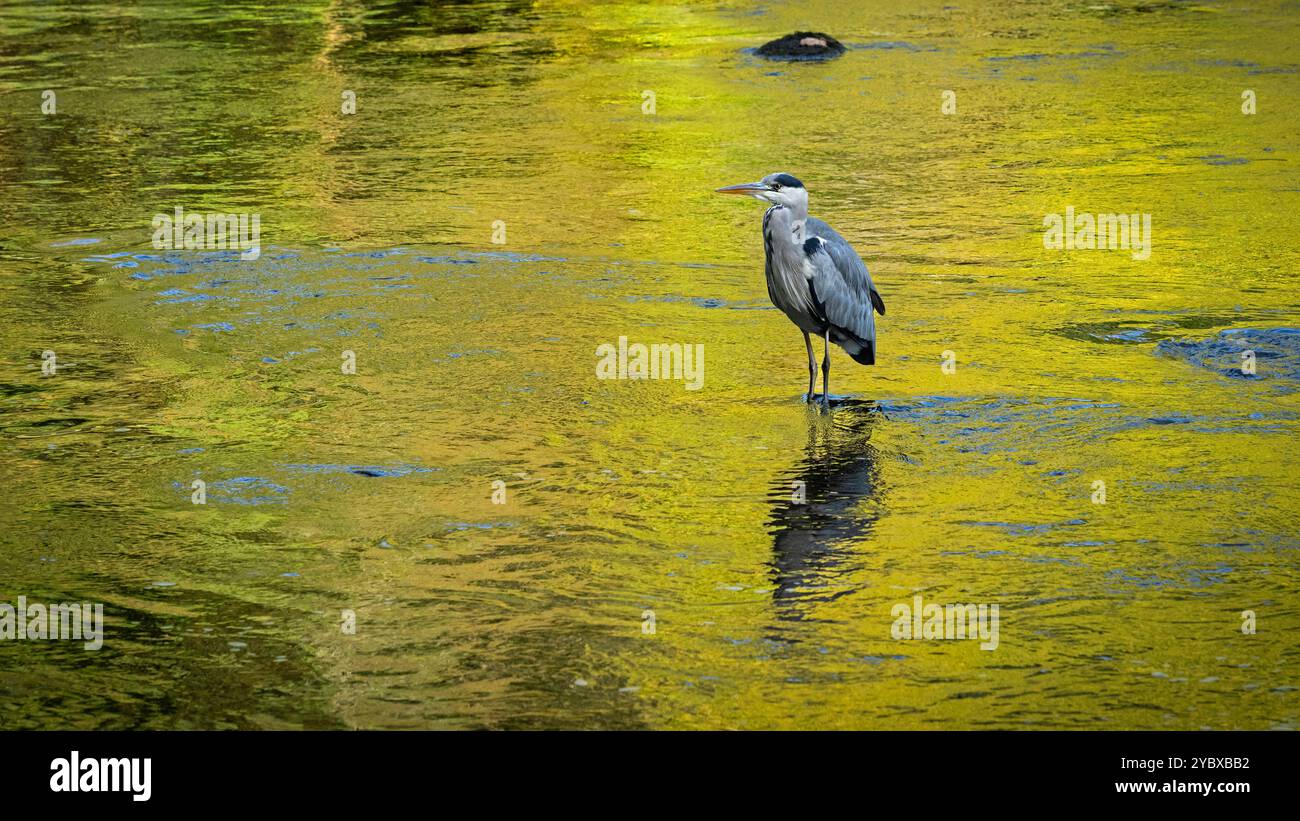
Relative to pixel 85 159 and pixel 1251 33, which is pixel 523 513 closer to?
pixel 85 159

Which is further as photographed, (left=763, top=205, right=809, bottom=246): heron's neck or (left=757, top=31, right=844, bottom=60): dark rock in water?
(left=757, top=31, right=844, bottom=60): dark rock in water

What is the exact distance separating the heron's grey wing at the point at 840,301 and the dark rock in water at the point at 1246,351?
1519 mm

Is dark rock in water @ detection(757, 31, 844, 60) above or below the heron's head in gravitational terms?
above

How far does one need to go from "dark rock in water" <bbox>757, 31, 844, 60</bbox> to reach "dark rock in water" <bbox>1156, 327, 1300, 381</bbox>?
945 centimetres

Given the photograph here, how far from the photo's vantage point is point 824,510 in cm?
626

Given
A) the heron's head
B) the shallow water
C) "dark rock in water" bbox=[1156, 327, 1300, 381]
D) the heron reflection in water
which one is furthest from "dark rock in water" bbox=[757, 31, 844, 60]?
the heron reflection in water

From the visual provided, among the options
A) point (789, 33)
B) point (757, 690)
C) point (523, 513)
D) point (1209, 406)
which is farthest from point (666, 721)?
point (789, 33)

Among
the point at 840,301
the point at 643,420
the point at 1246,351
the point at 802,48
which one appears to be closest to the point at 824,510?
the point at 643,420

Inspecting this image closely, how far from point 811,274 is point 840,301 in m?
0.19

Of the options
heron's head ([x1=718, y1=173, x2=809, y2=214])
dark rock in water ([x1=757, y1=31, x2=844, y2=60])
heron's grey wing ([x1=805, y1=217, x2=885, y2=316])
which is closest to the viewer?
heron's head ([x1=718, y1=173, x2=809, y2=214])

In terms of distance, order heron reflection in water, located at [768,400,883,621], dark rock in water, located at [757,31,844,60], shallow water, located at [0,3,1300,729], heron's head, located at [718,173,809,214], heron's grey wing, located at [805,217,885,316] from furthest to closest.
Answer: dark rock in water, located at [757,31,844,60]
heron's grey wing, located at [805,217,885,316]
heron's head, located at [718,173,809,214]
heron reflection in water, located at [768,400,883,621]
shallow water, located at [0,3,1300,729]

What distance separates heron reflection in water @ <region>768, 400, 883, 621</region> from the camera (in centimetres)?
556

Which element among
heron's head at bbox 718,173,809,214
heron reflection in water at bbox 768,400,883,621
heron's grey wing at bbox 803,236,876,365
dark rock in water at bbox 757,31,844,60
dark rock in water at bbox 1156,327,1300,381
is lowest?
heron reflection in water at bbox 768,400,883,621

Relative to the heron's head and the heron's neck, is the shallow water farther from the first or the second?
the heron's head
